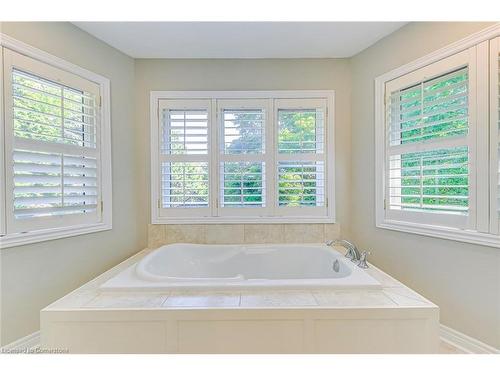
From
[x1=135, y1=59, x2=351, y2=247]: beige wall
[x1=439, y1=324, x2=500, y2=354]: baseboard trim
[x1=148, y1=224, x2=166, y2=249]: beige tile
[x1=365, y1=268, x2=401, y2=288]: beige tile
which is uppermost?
[x1=135, y1=59, x2=351, y2=247]: beige wall

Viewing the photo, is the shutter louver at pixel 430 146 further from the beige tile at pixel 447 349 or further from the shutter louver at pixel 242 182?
the shutter louver at pixel 242 182

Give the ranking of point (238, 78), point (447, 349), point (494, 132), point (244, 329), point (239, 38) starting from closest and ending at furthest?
point (244, 329) → point (494, 132) → point (447, 349) → point (239, 38) → point (238, 78)

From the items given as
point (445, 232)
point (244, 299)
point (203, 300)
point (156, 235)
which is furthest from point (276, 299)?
point (156, 235)

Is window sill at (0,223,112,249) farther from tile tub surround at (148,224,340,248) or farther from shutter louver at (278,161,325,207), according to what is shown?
shutter louver at (278,161,325,207)

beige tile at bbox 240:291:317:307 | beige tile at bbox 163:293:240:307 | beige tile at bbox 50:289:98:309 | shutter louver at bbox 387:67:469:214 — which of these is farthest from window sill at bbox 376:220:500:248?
beige tile at bbox 50:289:98:309

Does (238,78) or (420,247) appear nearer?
(420,247)

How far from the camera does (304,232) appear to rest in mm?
2436

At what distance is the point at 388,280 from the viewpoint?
5.06ft

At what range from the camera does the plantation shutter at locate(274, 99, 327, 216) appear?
95.3 inches

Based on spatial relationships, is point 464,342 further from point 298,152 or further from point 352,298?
point 298,152

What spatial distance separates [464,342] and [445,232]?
0.71 m

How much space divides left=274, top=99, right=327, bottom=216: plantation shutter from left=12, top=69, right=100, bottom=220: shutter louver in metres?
1.67
